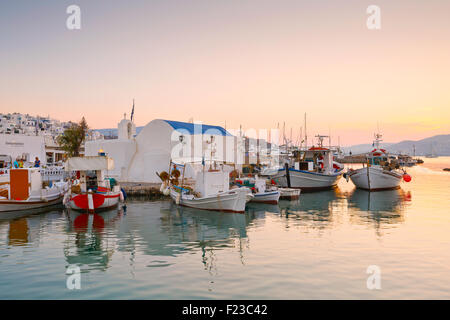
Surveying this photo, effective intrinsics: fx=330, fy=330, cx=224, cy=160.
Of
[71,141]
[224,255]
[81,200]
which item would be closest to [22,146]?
[71,141]

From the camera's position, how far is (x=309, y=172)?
3694cm

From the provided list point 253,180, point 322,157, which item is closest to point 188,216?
point 253,180

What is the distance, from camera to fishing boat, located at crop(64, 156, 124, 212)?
22.8 metres

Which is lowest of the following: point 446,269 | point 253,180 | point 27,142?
point 446,269

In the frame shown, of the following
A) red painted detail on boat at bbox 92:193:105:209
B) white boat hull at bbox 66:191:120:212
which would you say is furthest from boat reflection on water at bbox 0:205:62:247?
red painted detail on boat at bbox 92:193:105:209

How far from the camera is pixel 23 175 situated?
77.6 feet

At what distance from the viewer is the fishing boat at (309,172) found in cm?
3675

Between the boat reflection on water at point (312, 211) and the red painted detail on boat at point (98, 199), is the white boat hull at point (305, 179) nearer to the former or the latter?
the boat reflection on water at point (312, 211)

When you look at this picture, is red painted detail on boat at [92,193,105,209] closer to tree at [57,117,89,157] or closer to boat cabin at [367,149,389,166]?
tree at [57,117,89,157]

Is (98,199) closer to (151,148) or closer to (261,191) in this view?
(261,191)

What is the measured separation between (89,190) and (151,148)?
1440 cm
